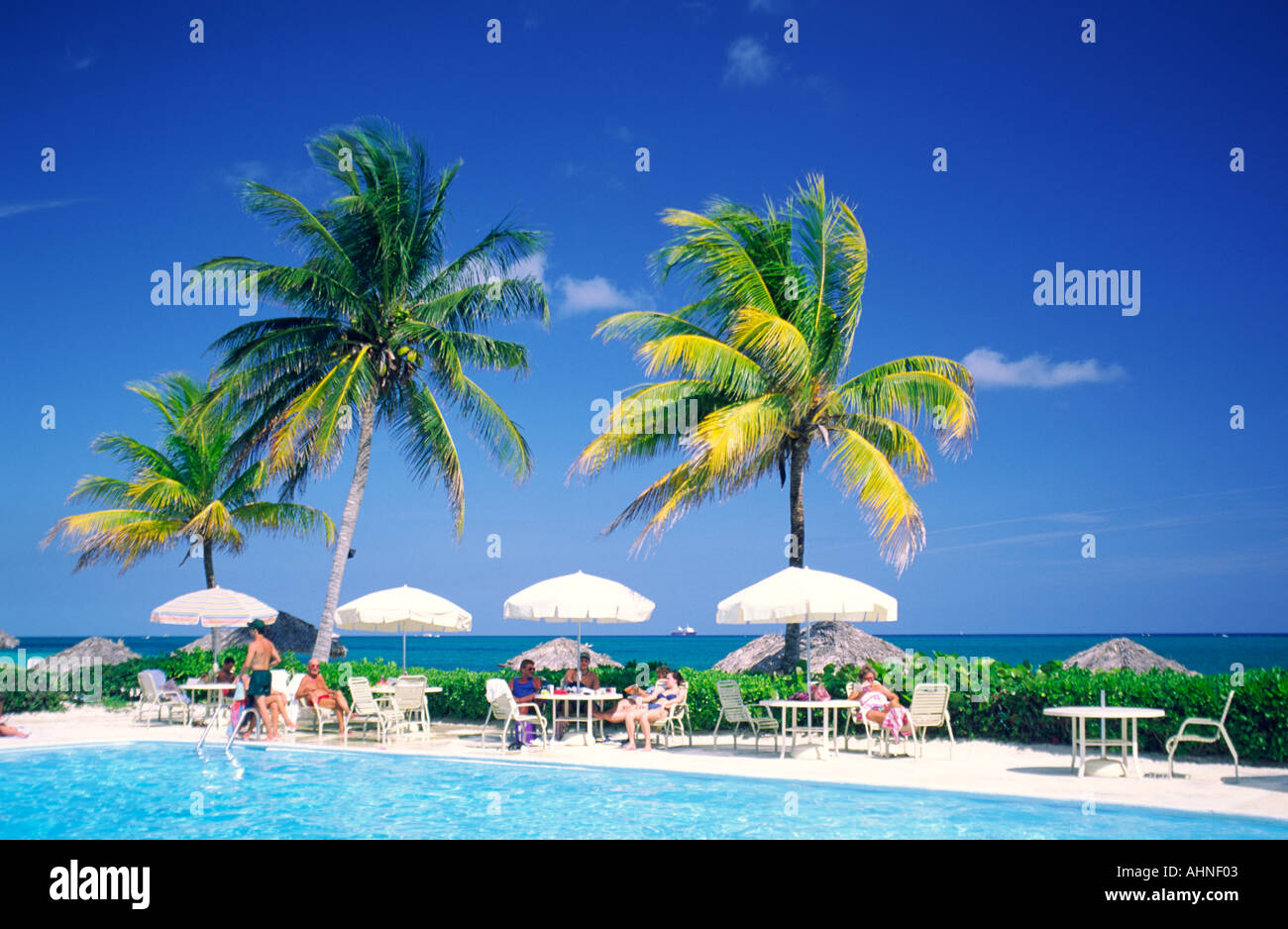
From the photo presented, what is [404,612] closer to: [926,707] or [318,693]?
[318,693]

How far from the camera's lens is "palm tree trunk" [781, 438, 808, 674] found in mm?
16047

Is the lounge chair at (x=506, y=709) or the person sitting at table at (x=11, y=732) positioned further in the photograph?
the person sitting at table at (x=11, y=732)

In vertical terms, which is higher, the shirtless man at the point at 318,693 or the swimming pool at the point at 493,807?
the shirtless man at the point at 318,693

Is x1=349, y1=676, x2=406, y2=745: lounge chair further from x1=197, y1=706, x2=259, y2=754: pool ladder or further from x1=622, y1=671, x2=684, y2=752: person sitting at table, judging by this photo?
x1=622, y1=671, x2=684, y2=752: person sitting at table

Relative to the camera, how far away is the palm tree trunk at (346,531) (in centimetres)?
1794

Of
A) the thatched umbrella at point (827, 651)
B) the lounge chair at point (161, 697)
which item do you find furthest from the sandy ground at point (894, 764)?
the thatched umbrella at point (827, 651)

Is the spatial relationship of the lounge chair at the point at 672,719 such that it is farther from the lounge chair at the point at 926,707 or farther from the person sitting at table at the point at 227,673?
→ the person sitting at table at the point at 227,673

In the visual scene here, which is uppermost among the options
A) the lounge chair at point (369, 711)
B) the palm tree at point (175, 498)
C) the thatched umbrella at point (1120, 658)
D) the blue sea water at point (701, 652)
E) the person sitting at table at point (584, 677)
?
the palm tree at point (175, 498)

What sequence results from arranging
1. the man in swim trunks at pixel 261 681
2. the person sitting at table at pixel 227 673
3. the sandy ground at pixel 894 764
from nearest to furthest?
1. the sandy ground at pixel 894 764
2. the man in swim trunks at pixel 261 681
3. the person sitting at table at pixel 227 673

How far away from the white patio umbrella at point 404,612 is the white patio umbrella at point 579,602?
2.30 metres

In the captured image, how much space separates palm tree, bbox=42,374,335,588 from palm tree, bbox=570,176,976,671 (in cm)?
1030

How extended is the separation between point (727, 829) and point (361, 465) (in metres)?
12.0
